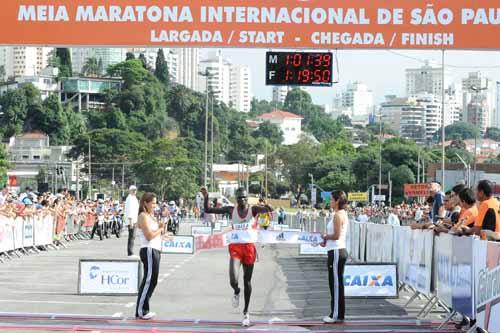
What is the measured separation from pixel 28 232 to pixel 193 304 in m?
14.9

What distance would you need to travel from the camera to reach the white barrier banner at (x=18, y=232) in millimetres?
30328

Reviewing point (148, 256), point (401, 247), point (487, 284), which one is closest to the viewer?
point (487, 284)

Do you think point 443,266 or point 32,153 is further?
point 32,153

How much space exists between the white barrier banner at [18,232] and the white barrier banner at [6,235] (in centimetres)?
41

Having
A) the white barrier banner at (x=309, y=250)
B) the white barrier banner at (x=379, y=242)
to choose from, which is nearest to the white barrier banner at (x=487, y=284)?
the white barrier banner at (x=379, y=242)

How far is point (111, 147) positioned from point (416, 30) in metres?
140

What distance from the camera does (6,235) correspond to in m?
29.1

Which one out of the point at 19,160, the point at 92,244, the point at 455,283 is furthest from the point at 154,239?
the point at 19,160

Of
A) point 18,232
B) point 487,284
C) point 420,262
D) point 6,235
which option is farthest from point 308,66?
point 18,232

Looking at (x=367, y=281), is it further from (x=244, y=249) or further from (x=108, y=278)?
(x=108, y=278)

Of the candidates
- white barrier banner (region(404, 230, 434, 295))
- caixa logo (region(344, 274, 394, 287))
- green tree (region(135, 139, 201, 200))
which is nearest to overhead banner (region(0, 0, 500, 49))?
white barrier banner (region(404, 230, 434, 295))

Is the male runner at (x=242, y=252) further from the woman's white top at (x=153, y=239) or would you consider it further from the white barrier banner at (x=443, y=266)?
the white barrier banner at (x=443, y=266)

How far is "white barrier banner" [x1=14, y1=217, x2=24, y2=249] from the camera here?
3033 centimetres

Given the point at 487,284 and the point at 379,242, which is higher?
the point at 487,284
